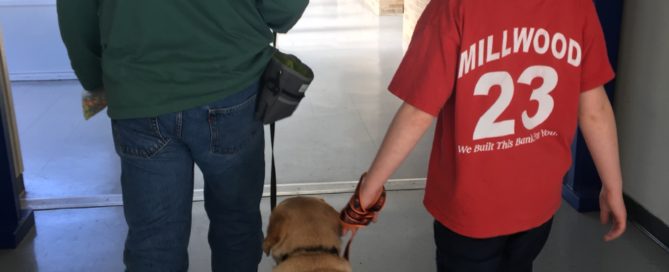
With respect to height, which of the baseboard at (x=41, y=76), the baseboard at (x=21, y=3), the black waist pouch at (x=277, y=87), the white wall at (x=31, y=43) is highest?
the black waist pouch at (x=277, y=87)

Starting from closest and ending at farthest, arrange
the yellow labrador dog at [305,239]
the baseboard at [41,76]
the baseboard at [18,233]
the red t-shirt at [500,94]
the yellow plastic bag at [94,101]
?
1. the red t-shirt at [500,94]
2. the yellow labrador dog at [305,239]
3. the yellow plastic bag at [94,101]
4. the baseboard at [18,233]
5. the baseboard at [41,76]

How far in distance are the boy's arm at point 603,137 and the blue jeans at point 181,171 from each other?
2.89 feet

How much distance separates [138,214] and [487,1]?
108 centimetres

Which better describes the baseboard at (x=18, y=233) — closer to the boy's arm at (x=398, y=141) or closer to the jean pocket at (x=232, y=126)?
the jean pocket at (x=232, y=126)

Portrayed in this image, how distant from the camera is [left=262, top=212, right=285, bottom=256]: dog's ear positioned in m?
1.78

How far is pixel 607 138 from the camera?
1.76m

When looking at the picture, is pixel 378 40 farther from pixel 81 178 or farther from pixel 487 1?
pixel 487 1

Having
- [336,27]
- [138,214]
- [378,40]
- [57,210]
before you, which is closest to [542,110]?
[138,214]

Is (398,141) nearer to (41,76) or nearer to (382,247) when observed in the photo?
(382,247)

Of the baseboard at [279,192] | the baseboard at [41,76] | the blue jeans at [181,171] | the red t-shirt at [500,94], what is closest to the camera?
the red t-shirt at [500,94]

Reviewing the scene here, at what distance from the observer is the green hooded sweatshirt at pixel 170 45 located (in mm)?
1712

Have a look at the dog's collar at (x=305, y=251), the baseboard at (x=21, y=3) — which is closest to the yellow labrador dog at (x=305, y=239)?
the dog's collar at (x=305, y=251)

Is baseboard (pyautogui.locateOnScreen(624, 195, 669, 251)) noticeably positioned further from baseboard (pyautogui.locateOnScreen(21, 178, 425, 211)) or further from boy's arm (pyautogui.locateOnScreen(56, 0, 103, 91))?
boy's arm (pyautogui.locateOnScreen(56, 0, 103, 91))

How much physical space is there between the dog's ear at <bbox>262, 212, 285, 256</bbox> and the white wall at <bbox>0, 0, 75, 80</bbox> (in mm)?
5305
